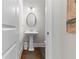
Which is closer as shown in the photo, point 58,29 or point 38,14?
point 58,29

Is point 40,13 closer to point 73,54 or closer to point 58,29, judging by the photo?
point 58,29

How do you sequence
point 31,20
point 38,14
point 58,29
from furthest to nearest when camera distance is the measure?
point 38,14 → point 31,20 → point 58,29

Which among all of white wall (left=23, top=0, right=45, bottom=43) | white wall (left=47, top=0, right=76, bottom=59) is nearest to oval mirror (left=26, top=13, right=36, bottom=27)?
white wall (left=23, top=0, right=45, bottom=43)

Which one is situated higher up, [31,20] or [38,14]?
[38,14]

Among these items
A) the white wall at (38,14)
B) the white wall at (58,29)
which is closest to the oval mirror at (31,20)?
the white wall at (38,14)

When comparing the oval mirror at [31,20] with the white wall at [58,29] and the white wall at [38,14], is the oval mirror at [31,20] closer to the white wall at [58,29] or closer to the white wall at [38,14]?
the white wall at [38,14]

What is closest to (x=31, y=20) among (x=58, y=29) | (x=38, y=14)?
(x=38, y=14)

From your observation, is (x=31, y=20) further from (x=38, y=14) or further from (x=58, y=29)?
(x=58, y=29)

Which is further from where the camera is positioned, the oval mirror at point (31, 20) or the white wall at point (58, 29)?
the oval mirror at point (31, 20)

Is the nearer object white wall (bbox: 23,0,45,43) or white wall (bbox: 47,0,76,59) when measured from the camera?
white wall (bbox: 47,0,76,59)

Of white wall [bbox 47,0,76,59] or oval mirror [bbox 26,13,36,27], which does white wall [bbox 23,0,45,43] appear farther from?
white wall [bbox 47,0,76,59]

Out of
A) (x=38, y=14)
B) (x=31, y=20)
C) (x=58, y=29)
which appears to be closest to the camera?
(x=58, y=29)

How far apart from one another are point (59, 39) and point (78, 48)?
62.8 inches

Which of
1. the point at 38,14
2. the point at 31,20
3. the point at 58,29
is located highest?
the point at 38,14
